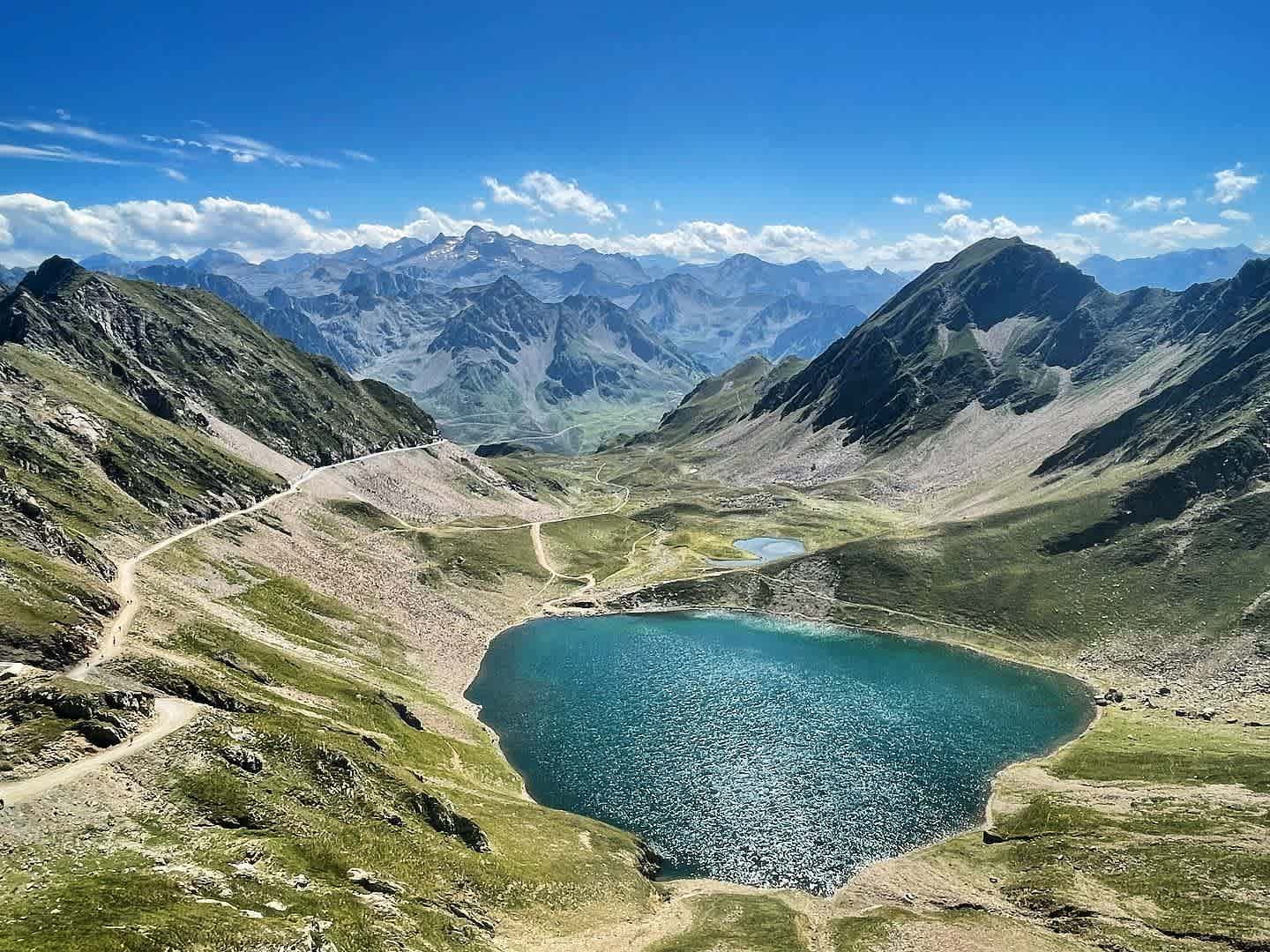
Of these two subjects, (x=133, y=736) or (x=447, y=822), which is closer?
(x=133, y=736)

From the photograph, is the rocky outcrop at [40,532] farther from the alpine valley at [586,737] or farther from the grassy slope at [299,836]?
the grassy slope at [299,836]

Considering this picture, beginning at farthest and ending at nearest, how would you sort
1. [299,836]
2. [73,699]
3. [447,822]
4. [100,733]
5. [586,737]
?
[586,737], [447,822], [73,699], [100,733], [299,836]

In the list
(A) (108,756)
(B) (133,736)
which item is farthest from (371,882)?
(B) (133,736)

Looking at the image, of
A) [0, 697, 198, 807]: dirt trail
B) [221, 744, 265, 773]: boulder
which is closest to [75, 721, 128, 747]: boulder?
[0, 697, 198, 807]: dirt trail

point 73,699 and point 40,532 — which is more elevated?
point 40,532

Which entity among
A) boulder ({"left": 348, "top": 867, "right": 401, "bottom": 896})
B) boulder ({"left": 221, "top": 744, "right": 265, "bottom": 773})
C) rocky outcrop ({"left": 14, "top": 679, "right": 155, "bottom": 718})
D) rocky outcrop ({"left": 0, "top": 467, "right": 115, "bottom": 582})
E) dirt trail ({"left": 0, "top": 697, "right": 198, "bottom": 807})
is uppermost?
rocky outcrop ({"left": 0, "top": 467, "right": 115, "bottom": 582})

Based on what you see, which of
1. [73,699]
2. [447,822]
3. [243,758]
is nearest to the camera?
[73,699]

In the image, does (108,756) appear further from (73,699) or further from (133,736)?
(73,699)

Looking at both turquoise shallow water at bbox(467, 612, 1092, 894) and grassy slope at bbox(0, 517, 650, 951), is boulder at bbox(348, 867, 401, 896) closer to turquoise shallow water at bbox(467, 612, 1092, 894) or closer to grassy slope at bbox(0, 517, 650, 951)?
grassy slope at bbox(0, 517, 650, 951)

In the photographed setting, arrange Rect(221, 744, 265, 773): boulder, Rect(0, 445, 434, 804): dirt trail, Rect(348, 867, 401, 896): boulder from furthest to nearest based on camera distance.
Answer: Rect(221, 744, 265, 773): boulder → Rect(348, 867, 401, 896): boulder → Rect(0, 445, 434, 804): dirt trail
